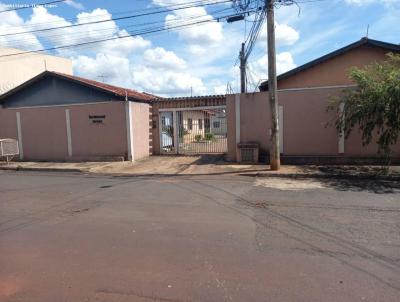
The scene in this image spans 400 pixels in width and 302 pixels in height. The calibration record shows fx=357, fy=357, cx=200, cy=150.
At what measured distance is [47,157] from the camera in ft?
59.3

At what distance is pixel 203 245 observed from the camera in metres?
5.14

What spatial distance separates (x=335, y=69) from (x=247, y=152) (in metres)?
5.84

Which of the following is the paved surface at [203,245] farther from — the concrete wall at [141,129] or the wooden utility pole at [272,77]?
the concrete wall at [141,129]

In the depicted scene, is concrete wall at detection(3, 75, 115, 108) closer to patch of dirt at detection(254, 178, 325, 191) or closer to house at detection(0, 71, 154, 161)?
house at detection(0, 71, 154, 161)

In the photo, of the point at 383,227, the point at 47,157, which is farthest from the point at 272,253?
the point at 47,157

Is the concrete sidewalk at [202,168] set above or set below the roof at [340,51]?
below

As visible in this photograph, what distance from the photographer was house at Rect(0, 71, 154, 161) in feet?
54.4

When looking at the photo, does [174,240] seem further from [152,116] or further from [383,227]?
[152,116]

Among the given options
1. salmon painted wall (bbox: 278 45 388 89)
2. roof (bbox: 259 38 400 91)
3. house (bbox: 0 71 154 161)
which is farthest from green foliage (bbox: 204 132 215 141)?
salmon painted wall (bbox: 278 45 388 89)

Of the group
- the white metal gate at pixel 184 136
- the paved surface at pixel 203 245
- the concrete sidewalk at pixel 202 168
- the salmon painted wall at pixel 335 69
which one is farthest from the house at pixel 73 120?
the paved surface at pixel 203 245

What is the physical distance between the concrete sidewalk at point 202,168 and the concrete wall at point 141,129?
623 millimetres

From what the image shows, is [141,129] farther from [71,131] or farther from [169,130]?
[71,131]

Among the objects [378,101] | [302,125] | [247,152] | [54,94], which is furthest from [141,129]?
[378,101]

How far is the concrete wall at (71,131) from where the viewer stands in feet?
54.5
